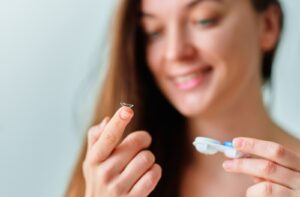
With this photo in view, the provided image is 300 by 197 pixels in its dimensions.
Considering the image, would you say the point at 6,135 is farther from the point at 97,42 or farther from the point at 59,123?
the point at 97,42

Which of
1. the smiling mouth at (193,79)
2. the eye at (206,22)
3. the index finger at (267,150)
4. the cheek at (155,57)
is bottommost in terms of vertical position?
the index finger at (267,150)

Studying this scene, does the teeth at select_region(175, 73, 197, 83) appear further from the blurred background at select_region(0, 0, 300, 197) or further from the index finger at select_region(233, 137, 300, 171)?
the index finger at select_region(233, 137, 300, 171)

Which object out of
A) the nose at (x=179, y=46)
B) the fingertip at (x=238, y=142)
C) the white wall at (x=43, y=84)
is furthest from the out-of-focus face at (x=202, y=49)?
the fingertip at (x=238, y=142)

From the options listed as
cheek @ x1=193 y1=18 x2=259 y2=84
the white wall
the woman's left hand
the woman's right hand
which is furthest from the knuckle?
the white wall

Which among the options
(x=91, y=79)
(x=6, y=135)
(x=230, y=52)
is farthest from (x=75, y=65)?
(x=230, y=52)

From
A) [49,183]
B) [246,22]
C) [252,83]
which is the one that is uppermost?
[246,22]

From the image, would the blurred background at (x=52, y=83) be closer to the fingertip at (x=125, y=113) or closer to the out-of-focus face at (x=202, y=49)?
the out-of-focus face at (x=202, y=49)

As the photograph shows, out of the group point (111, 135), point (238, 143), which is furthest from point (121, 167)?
point (238, 143)
